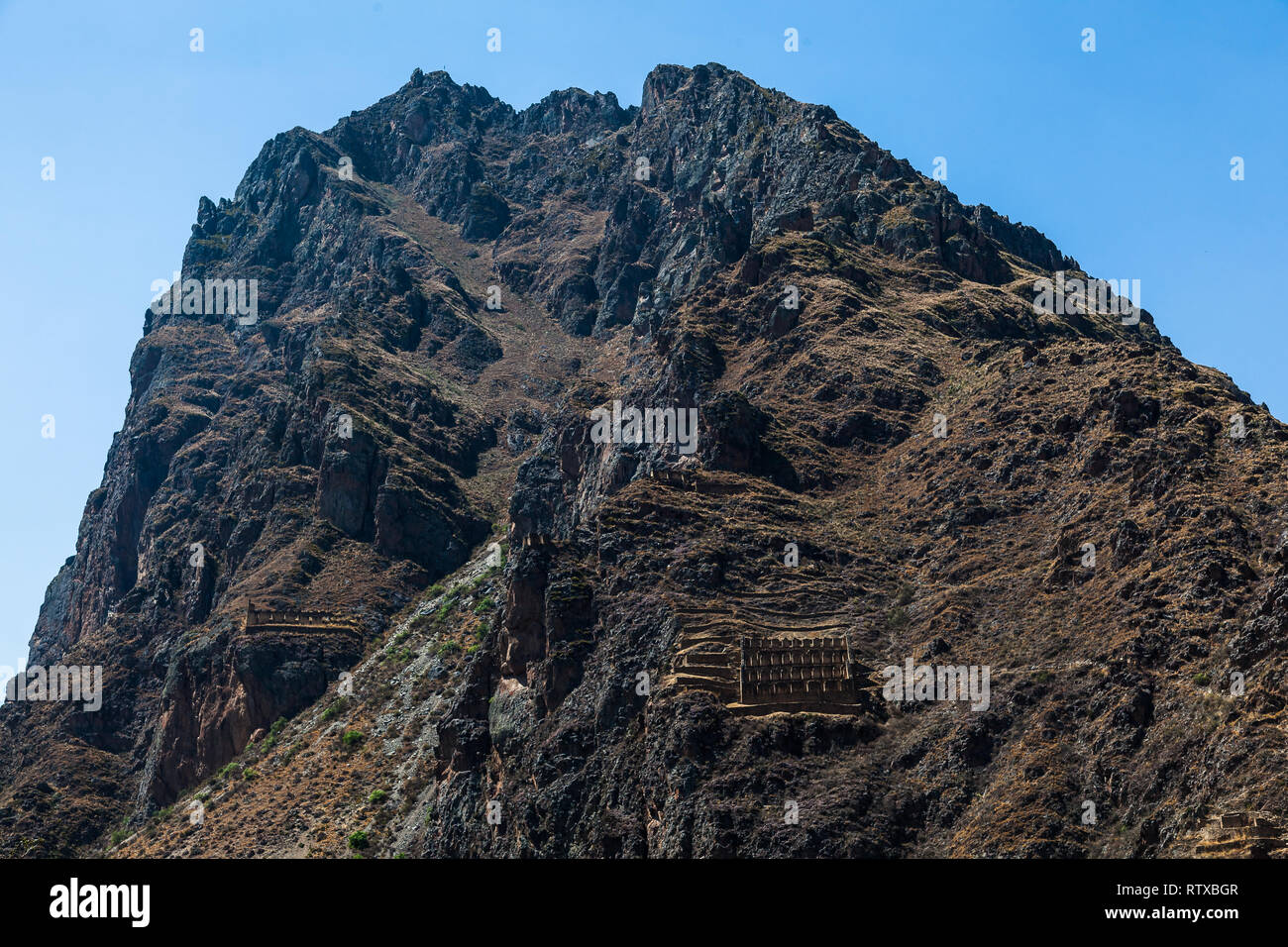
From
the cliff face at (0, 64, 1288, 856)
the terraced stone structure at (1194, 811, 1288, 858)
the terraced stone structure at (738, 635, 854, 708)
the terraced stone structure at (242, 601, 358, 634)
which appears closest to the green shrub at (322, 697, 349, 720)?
the cliff face at (0, 64, 1288, 856)

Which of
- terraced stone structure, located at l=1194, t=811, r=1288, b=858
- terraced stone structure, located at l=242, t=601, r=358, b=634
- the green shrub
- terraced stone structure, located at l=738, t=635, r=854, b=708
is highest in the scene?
terraced stone structure, located at l=242, t=601, r=358, b=634

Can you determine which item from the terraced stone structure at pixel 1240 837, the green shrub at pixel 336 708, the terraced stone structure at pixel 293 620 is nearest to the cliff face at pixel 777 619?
the green shrub at pixel 336 708

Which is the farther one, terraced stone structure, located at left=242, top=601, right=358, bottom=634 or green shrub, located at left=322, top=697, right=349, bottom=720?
terraced stone structure, located at left=242, top=601, right=358, bottom=634

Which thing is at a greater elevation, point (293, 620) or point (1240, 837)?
point (293, 620)

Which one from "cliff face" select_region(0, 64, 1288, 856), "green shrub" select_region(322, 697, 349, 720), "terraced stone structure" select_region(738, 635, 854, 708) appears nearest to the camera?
"cliff face" select_region(0, 64, 1288, 856)

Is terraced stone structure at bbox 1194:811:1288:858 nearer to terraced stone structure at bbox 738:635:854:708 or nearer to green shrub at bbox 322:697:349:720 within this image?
terraced stone structure at bbox 738:635:854:708

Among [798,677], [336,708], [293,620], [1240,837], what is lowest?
[1240,837]

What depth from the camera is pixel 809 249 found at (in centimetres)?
19075

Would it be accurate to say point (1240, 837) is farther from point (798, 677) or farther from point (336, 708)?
point (336, 708)

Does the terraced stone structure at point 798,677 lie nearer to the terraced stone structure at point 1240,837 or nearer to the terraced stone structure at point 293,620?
the terraced stone structure at point 1240,837

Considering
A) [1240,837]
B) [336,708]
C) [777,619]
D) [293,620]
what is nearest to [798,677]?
[777,619]
